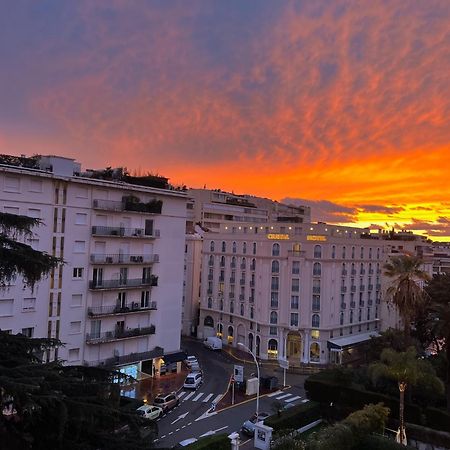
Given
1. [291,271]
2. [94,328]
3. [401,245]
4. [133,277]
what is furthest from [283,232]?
[401,245]

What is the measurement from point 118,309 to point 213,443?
19.9 metres

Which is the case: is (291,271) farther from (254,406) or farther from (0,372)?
(0,372)

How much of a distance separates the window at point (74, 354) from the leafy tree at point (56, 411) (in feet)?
119

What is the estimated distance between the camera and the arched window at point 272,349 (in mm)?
64438

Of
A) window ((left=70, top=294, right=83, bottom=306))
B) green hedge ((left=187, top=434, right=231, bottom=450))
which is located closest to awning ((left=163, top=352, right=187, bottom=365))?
window ((left=70, top=294, right=83, bottom=306))

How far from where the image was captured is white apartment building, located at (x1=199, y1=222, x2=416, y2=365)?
6362cm

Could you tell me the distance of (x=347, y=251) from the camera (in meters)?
66.1

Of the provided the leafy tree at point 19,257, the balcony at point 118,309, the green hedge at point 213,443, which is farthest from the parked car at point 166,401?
the leafy tree at point 19,257

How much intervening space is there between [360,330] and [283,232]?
19137mm

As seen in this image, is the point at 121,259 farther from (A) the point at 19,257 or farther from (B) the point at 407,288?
(A) the point at 19,257

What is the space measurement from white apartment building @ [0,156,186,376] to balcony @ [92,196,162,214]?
10 centimetres

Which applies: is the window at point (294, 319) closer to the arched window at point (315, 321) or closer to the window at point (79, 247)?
the arched window at point (315, 321)

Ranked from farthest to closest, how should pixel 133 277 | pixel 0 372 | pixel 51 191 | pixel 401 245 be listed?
pixel 401 245, pixel 133 277, pixel 51 191, pixel 0 372

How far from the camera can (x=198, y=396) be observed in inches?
1844
